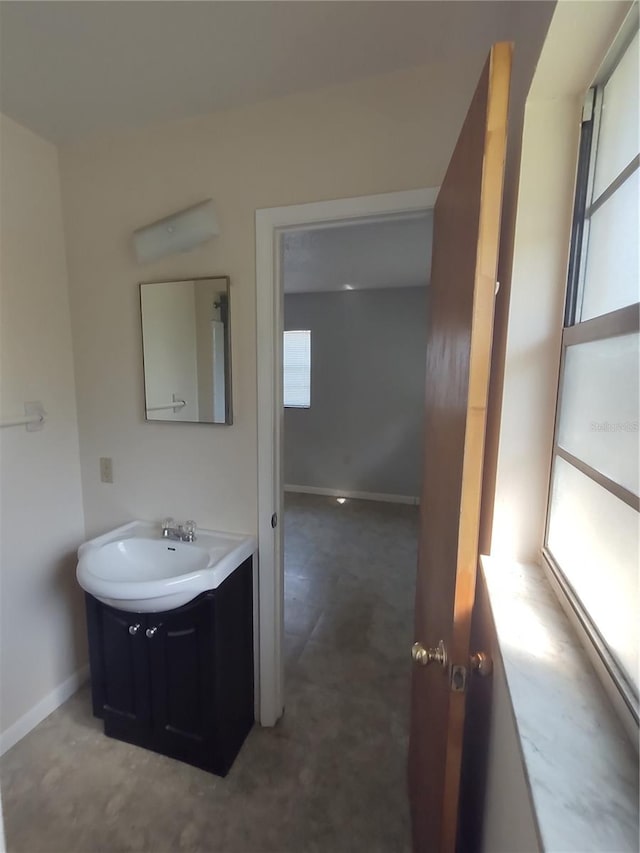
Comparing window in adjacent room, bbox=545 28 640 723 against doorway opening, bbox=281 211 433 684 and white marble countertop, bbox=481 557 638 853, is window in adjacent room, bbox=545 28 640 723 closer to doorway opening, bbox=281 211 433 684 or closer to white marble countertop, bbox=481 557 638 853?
white marble countertop, bbox=481 557 638 853

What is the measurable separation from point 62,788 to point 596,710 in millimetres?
1845

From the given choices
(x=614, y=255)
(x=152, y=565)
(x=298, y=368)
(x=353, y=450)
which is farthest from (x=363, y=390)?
(x=614, y=255)

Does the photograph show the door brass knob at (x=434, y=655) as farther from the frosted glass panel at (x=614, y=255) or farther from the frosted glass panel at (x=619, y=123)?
the frosted glass panel at (x=619, y=123)

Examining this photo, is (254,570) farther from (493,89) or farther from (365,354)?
(365,354)

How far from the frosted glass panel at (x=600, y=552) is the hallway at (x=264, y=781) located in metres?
1.23

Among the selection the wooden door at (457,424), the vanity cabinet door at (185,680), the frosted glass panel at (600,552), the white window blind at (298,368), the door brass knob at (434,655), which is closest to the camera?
the frosted glass panel at (600,552)

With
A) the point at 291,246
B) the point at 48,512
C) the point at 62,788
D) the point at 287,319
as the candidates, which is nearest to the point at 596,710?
the point at 62,788

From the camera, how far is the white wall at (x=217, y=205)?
4.07ft

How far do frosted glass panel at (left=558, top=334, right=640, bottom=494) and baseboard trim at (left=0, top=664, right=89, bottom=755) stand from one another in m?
2.27

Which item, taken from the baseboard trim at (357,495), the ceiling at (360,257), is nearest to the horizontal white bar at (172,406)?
the ceiling at (360,257)

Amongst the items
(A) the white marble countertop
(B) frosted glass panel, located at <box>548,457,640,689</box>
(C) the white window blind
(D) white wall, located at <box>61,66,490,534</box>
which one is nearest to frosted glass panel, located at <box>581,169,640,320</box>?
(B) frosted glass panel, located at <box>548,457,640,689</box>

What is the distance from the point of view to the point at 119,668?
1.51 metres

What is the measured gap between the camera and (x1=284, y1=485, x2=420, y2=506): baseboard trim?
4535 millimetres

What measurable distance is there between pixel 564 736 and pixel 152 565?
1.46 meters
